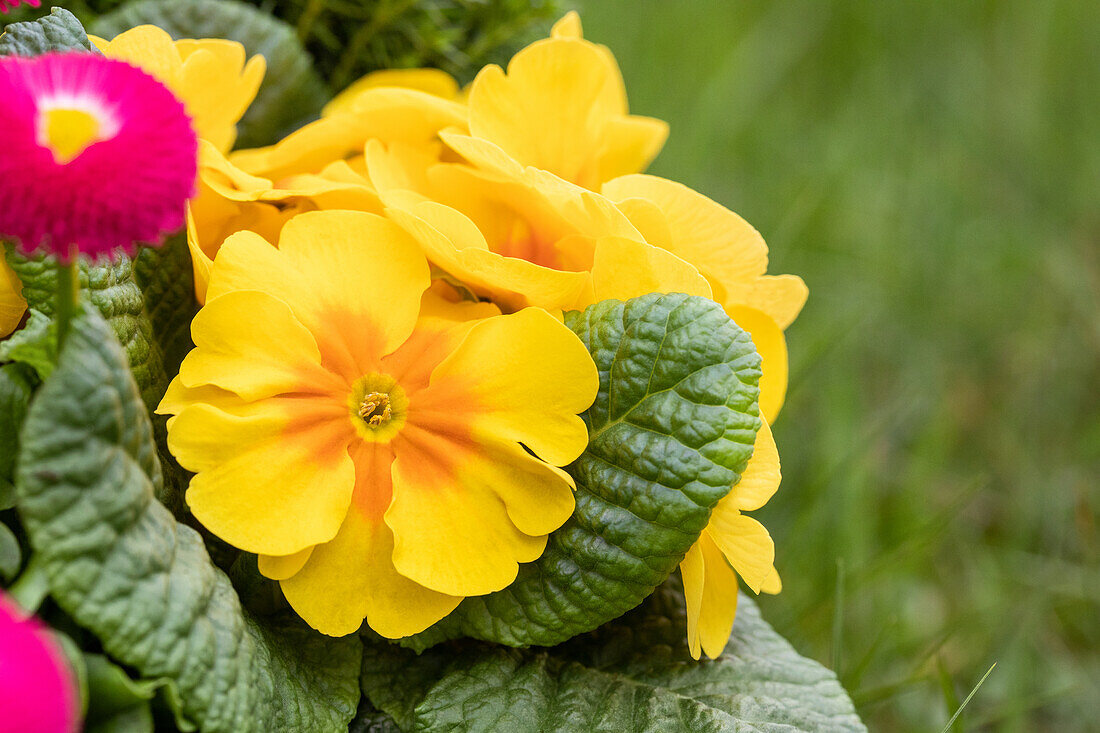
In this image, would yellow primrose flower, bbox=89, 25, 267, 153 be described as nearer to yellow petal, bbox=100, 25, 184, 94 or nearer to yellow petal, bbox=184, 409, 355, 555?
yellow petal, bbox=100, 25, 184, 94

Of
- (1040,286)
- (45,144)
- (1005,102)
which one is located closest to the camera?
(45,144)

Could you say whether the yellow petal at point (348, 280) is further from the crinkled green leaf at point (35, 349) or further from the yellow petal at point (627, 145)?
the yellow petal at point (627, 145)

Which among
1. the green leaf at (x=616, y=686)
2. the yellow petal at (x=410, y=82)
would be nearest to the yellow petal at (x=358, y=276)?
the green leaf at (x=616, y=686)

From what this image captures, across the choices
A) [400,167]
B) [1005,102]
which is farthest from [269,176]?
[1005,102]

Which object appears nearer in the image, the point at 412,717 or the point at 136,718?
the point at 136,718

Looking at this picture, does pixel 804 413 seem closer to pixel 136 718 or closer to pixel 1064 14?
pixel 1064 14

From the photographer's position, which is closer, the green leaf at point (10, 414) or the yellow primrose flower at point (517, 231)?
the green leaf at point (10, 414)

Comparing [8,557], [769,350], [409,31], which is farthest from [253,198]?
[409,31]

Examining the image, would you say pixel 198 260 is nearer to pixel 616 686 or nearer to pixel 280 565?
pixel 280 565
